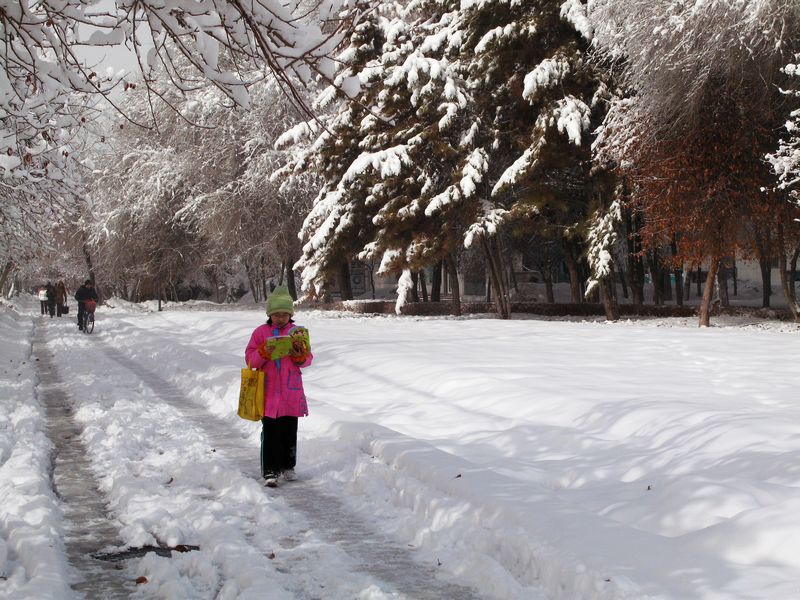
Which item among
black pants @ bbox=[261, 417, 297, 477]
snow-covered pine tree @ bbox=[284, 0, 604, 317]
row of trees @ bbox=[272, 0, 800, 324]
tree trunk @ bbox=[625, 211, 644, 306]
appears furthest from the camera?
tree trunk @ bbox=[625, 211, 644, 306]

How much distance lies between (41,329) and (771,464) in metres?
28.2

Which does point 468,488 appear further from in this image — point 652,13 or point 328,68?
point 652,13

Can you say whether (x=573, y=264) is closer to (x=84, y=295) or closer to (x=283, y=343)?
(x=84, y=295)

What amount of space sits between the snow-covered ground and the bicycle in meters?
13.4

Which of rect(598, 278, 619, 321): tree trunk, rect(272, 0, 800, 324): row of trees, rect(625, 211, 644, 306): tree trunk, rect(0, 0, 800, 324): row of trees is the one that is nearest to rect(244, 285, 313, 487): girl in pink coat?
rect(0, 0, 800, 324): row of trees

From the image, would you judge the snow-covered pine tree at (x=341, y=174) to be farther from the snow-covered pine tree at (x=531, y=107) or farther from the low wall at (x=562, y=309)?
the low wall at (x=562, y=309)

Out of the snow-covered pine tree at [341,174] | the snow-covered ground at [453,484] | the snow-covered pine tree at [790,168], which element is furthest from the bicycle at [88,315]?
the snow-covered pine tree at [790,168]

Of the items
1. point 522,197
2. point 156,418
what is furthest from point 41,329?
point 156,418

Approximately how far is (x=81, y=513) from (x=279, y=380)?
201cm

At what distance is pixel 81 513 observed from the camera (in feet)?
20.1

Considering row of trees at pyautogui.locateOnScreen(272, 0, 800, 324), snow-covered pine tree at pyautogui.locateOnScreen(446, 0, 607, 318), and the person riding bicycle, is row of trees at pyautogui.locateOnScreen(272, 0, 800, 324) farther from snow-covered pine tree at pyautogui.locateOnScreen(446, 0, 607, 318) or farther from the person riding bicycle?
the person riding bicycle

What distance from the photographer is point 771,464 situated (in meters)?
6.27

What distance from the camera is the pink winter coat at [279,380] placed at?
7.35 metres

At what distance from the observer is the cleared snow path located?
4.73m
